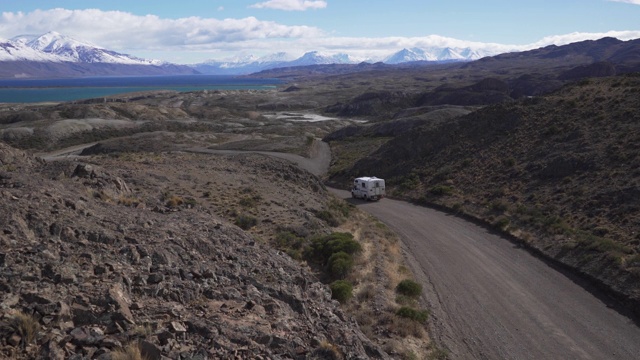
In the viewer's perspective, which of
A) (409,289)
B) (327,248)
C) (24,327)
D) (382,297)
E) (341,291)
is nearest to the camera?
(24,327)

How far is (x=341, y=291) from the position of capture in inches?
701

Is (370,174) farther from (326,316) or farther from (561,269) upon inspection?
(326,316)

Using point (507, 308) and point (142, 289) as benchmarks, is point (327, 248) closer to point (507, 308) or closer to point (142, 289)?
point (507, 308)

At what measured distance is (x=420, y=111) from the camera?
107875mm

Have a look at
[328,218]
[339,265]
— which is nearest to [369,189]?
[328,218]

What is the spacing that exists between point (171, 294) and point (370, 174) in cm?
4418

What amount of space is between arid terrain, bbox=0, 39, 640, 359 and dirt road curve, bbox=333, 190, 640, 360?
84 centimetres

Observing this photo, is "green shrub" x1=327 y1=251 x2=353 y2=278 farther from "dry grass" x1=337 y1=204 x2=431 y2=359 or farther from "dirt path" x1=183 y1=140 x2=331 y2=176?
"dirt path" x1=183 y1=140 x2=331 y2=176

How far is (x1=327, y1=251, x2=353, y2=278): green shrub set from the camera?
1973 centimetres

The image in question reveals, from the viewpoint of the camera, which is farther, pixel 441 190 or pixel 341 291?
pixel 441 190

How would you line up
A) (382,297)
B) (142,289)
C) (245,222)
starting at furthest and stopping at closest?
(245,222)
(382,297)
(142,289)

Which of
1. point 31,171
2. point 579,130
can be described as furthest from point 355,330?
point 579,130

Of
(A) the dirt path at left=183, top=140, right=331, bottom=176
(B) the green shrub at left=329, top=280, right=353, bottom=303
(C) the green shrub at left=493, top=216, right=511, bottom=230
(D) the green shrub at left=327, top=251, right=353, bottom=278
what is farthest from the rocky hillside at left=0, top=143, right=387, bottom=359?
(A) the dirt path at left=183, top=140, right=331, bottom=176

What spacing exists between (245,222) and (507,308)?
1264 centimetres
